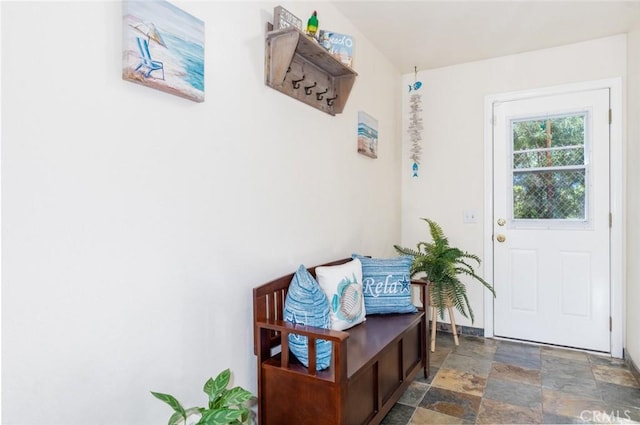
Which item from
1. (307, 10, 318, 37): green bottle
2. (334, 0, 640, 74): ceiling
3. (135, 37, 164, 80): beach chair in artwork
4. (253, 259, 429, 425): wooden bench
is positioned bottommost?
(253, 259, 429, 425): wooden bench

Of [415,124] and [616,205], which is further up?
[415,124]

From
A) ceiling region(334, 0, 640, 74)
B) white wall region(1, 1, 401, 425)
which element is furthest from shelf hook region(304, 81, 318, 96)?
ceiling region(334, 0, 640, 74)

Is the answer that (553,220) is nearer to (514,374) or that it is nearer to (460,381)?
(514,374)

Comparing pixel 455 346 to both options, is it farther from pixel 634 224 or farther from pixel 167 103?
pixel 167 103

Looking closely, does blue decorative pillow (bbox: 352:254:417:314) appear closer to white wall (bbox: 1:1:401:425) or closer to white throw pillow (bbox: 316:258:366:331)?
white throw pillow (bbox: 316:258:366:331)

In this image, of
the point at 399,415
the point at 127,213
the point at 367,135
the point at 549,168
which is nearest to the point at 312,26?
the point at 367,135

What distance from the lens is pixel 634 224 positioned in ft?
8.36

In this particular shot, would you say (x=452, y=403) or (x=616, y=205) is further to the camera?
(x=616, y=205)

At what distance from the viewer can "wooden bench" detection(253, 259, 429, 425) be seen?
147 cm

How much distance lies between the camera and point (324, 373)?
5.00ft

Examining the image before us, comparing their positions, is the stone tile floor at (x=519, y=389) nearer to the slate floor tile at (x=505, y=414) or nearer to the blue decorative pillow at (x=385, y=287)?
the slate floor tile at (x=505, y=414)

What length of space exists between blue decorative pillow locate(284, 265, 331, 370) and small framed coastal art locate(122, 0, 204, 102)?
86 cm

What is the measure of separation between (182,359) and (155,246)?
0.44 metres

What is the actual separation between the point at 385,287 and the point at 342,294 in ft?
1.32
